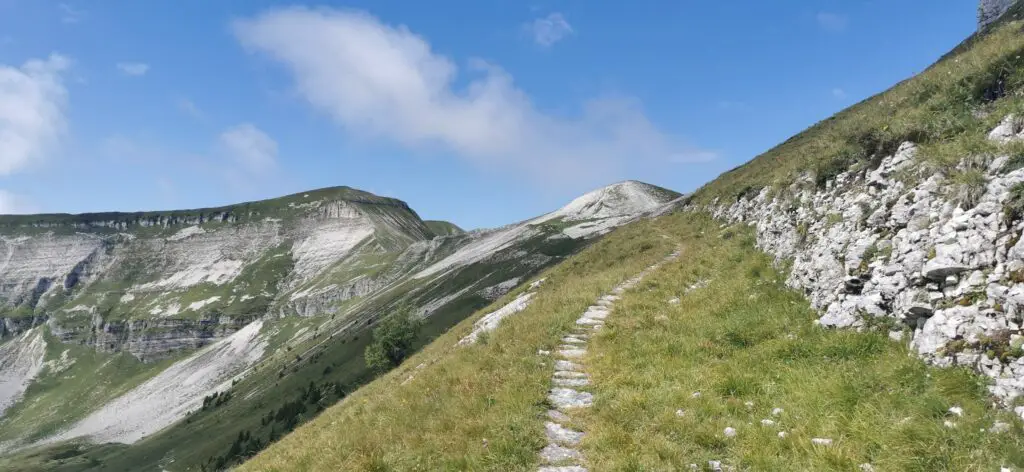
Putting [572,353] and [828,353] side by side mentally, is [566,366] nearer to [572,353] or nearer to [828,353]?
[572,353]

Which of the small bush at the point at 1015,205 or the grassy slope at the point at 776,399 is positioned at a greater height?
the small bush at the point at 1015,205

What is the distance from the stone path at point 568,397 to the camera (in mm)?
8750

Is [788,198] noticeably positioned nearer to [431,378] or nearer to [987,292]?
[987,292]

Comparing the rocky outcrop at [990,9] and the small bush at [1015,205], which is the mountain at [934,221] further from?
the rocky outcrop at [990,9]

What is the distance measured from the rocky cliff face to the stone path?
601cm

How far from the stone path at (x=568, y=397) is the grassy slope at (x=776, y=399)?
35 cm

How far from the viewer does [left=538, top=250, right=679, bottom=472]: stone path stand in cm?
875

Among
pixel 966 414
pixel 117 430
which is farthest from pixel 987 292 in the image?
pixel 117 430

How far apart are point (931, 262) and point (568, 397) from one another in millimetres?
7537

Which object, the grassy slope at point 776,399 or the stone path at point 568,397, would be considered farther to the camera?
the stone path at point 568,397

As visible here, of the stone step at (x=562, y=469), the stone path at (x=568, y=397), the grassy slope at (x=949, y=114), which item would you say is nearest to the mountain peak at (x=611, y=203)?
the grassy slope at (x=949, y=114)

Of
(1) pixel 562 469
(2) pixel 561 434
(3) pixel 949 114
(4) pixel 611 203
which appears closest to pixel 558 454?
(1) pixel 562 469

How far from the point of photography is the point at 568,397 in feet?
37.3

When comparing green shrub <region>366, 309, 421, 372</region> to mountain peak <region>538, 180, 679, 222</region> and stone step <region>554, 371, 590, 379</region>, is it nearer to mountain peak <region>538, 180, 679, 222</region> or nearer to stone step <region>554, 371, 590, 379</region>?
stone step <region>554, 371, 590, 379</region>
